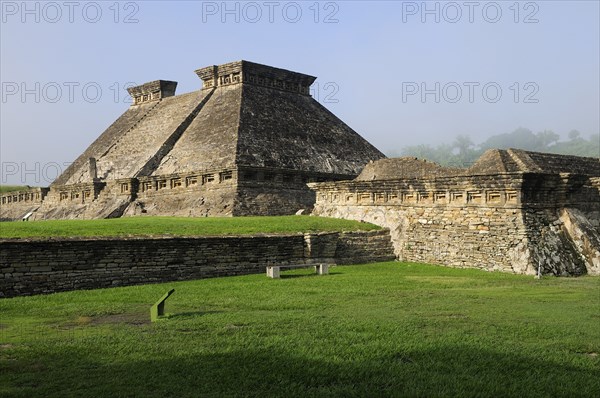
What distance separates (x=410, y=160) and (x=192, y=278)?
34.0 feet

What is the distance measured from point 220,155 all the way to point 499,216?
1405 cm

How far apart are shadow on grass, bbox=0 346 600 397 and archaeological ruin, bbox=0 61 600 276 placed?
25.6ft

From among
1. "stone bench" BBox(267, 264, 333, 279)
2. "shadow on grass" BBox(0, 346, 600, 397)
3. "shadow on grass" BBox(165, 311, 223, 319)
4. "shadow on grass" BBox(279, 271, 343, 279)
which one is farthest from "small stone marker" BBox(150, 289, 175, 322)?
"shadow on grass" BBox(279, 271, 343, 279)

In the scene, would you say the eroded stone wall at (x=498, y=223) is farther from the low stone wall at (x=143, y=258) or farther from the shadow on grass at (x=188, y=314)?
the shadow on grass at (x=188, y=314)

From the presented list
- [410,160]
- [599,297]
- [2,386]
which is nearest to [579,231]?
[599,297]

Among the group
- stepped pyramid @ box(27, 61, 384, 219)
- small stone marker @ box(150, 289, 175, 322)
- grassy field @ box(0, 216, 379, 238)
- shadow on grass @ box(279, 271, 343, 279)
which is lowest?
shadow on grass @ box(279, 271, 343, 279)

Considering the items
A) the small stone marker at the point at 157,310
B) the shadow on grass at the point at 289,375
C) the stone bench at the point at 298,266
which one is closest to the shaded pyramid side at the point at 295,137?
the stone bench at the point at 298,266

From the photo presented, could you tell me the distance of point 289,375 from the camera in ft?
16.9

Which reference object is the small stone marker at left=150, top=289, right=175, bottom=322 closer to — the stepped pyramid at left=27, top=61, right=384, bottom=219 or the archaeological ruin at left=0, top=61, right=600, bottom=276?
the archaeological ruin at left=0, top=61, right=600, bottom=276

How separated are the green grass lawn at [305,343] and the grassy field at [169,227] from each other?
2823 mm

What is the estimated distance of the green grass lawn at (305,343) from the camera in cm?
493

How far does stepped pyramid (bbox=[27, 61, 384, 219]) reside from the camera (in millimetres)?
22969

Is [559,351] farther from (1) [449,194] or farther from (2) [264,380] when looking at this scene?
(1) [449,194]

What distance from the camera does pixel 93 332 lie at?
677cm
